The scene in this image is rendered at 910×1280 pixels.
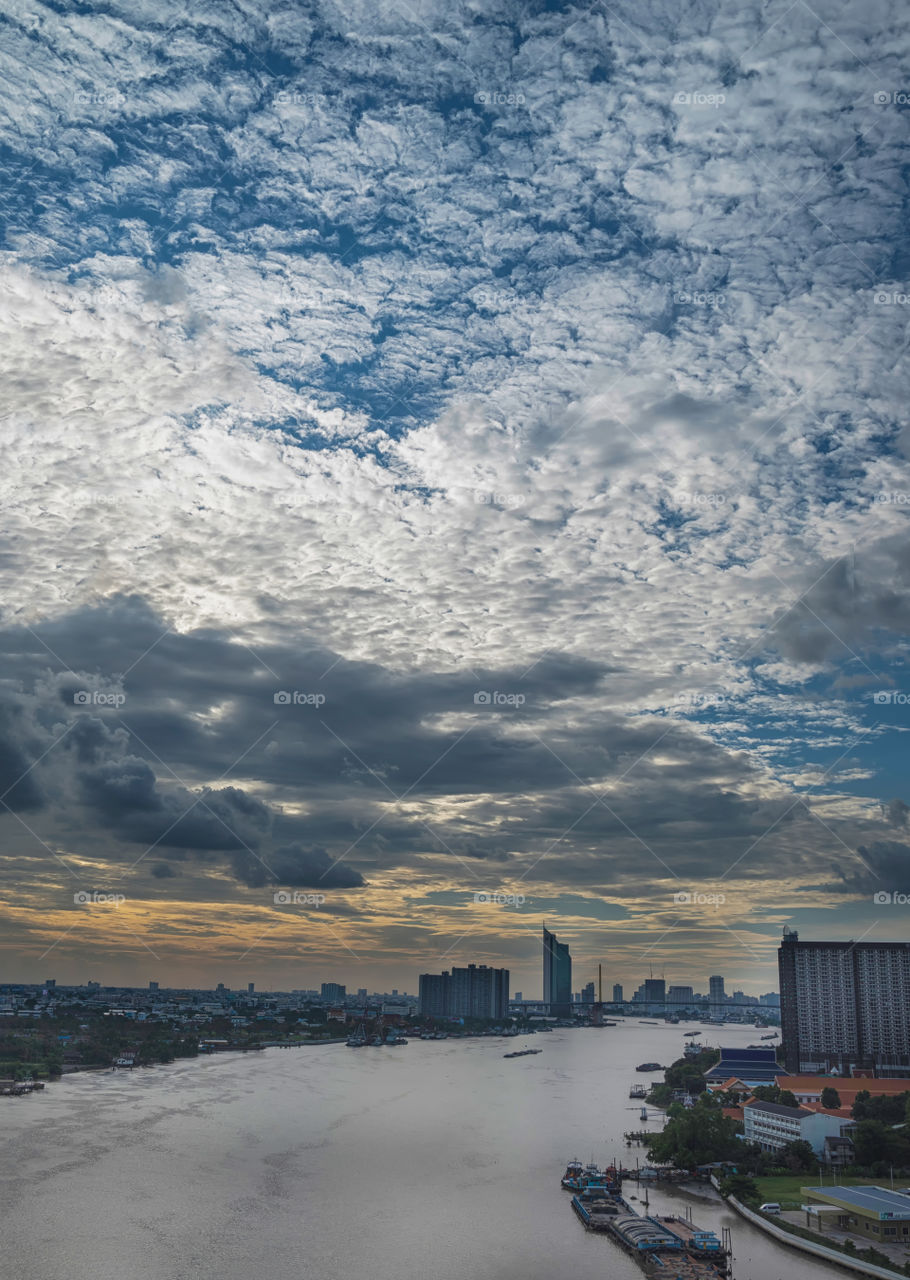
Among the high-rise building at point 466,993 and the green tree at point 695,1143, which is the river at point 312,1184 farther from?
the high-rise building at point 466,993

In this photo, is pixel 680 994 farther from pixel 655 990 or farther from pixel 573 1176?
pixel 573 1176

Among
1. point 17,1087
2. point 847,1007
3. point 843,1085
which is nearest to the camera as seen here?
point 843,1085

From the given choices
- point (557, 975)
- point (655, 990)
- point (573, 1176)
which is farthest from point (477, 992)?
point (573, 1176)

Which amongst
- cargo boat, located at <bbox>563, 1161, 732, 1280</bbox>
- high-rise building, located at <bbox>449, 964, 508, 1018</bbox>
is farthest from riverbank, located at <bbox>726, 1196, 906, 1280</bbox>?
high-rise building, located at <bbox>449, 964, 508, 1018</bbox>

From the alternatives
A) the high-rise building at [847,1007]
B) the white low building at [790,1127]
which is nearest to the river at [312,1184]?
the white low building at [790,1127]

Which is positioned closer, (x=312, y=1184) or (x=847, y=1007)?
(x=312, y=1184)

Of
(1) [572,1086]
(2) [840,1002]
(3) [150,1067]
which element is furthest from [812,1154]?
(3) [150,1067]
